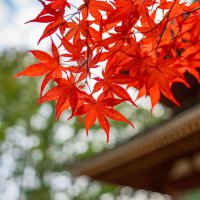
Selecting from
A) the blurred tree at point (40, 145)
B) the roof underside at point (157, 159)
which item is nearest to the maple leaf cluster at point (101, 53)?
the roof underside at point (157, 159)

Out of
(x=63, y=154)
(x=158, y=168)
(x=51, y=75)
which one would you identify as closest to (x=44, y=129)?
(x=63, y=154)

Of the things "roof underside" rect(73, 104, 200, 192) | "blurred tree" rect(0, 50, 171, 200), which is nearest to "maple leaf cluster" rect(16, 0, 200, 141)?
"roof underside" rect(73, 104, 200, 192)

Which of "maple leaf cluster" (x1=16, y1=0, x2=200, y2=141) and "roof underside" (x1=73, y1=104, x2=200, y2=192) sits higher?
"maple leaf cluster" (x1=16, y1=0, x2=200, y2=141)

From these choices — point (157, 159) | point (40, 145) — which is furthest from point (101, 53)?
point (40, 145)

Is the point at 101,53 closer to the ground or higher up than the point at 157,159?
higher up

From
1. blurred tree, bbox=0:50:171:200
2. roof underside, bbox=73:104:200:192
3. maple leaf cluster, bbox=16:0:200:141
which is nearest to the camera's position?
maple leaf cluster, bbox=16:0:200:141

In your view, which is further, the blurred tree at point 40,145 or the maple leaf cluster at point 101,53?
the blurred tree at point 40,145

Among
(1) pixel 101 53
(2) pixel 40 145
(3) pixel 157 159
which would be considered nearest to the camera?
(1) pixel 101 53

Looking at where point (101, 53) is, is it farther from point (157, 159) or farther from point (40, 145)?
point (40, 145)

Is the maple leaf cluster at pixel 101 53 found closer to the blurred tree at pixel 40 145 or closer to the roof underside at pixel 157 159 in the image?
the roof underside at pixel 157 159

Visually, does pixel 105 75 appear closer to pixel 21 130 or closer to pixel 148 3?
pixel 148 3

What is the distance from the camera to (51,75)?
2.57ft

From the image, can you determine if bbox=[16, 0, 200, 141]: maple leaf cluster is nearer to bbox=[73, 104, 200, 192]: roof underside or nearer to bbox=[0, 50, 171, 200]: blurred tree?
bbox=[73, 104, 200, 192]: roof underside

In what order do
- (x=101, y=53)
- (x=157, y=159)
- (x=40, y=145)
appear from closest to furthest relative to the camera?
1. (x=101, y=53)
2. (x=157, y=159)
3. (x=40, y=145)
